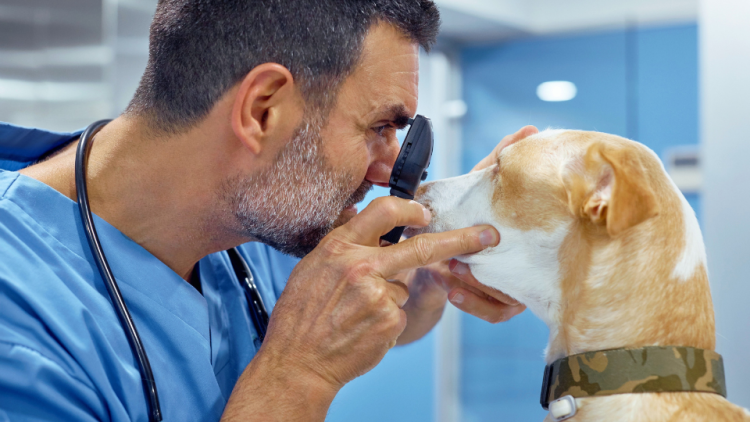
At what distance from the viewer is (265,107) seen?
0.98m

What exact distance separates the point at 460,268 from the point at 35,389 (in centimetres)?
67

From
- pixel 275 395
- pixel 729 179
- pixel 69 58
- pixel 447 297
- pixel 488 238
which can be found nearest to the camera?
pixel 275 395

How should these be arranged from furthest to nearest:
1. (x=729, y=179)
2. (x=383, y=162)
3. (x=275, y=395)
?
(x=729, y=179) < (x=383, y=162) < (x=275, y=395)

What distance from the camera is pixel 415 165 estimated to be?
101 centimetres

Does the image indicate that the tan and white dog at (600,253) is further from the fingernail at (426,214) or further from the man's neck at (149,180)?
the man's neck at (149,180)

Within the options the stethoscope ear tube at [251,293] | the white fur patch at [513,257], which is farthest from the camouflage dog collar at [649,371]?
the stethoscope ear tube at [251,293]

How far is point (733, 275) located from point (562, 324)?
3.50ft

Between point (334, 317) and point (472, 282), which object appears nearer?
point (334, 317)

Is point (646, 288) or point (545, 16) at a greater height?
point (545, 16)

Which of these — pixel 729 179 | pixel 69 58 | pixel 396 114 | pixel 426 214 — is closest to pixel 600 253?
pixel 426 214

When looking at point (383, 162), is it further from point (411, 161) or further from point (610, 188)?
point (610, 188)

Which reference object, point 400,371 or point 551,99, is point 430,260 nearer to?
point 400,371

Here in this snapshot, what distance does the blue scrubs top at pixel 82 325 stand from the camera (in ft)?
2.60

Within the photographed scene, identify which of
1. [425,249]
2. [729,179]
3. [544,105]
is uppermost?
[544,105]
